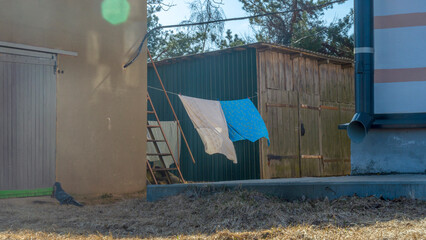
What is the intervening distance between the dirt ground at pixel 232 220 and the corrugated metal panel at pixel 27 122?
3.36ft

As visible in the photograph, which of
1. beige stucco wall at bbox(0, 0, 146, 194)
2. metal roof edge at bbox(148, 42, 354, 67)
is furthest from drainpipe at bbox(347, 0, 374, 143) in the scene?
beige stucco wall at bbox(0, 0, 146, 194)

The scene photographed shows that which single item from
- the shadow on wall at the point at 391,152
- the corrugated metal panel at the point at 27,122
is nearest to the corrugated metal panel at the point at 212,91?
the shadow on wall at the point at 391,152

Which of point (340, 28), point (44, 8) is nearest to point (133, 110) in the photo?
point (44, 8)

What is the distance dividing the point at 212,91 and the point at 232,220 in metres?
7.73

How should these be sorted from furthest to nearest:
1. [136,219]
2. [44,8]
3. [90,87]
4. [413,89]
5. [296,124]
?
[296,124]
[90,87]
[44,8]
[413,89]
[136,219]

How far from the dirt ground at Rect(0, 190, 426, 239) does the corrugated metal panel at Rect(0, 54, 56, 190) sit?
103 centimetres

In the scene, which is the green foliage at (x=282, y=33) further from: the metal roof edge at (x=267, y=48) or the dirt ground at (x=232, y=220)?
the dirt ground at (x=232, y=220)

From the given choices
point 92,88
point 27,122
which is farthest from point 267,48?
point 27,122

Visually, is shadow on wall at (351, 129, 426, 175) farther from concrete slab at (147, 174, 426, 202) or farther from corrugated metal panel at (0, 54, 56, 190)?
corrugated metal panel at (0, 54, 56, 190)

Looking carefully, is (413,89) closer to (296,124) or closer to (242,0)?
(296,124)

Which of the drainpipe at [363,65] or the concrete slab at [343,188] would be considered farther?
the drainpipe at [363,65]

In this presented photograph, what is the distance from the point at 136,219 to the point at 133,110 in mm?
4223

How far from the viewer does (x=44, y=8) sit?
892 cm

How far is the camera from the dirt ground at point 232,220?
4895 mm
